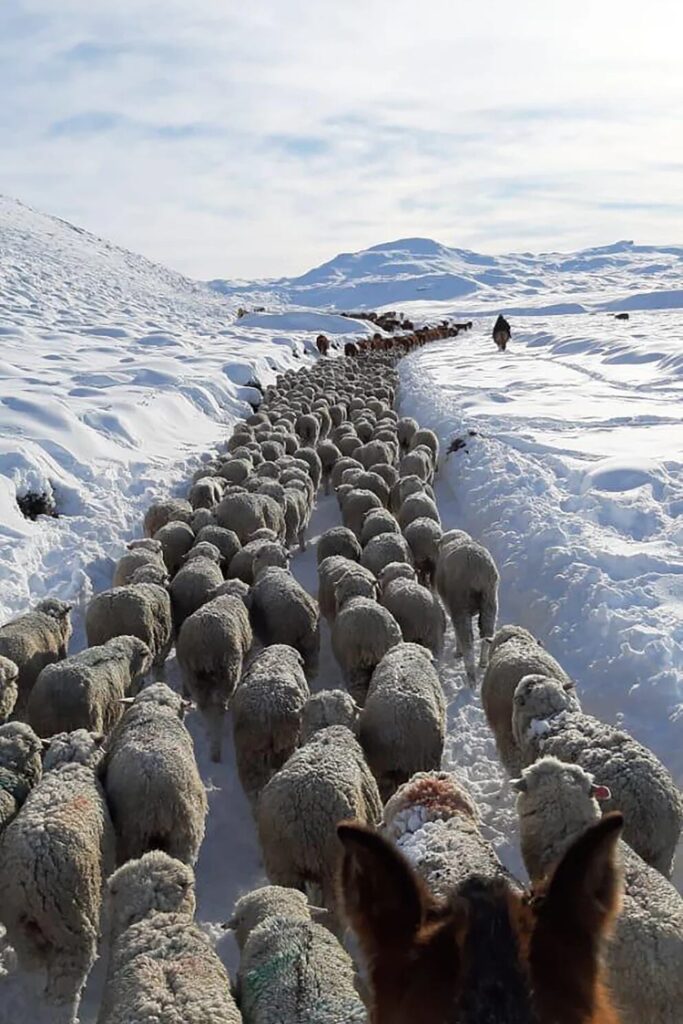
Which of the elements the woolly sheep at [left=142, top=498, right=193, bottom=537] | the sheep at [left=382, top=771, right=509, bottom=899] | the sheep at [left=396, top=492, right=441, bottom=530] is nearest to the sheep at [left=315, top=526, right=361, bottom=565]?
the sheep at [left=396, top=492, right=441, bottom=530]

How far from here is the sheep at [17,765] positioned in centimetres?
468

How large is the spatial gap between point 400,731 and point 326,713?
53cm

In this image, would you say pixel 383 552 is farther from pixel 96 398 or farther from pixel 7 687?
pixel 96 398

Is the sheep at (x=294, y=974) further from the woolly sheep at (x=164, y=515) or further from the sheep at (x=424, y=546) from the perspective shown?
the woolly sheep at (x=164, y=515)

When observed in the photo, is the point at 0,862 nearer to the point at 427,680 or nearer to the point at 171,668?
the point at 427,680

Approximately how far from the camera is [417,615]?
7438 mm

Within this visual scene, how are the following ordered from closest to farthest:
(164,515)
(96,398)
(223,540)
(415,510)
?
(223,540)
(415,510)
(164,515)
(96,398)

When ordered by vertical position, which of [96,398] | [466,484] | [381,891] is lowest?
[466,484]

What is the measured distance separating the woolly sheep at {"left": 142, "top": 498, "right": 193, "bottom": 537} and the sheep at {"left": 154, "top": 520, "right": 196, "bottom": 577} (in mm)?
774

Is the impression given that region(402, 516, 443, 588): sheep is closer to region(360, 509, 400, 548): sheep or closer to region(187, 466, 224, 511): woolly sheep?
region(360, 509, 400, 548): sheep

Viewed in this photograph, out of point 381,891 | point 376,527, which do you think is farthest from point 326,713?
point 376,527

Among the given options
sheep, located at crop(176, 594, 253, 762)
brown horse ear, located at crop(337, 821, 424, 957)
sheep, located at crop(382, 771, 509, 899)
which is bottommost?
sheep, located at crop(176, 594, 253, 762)

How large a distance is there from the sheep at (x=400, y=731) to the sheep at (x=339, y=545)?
3.80m

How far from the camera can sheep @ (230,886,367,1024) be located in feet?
10.9
